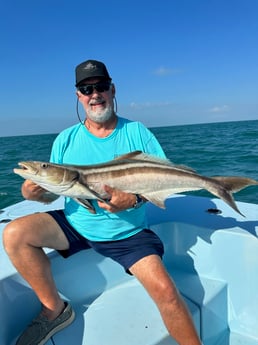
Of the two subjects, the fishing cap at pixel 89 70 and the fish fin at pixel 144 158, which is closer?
the fish fin at pixel 144 158

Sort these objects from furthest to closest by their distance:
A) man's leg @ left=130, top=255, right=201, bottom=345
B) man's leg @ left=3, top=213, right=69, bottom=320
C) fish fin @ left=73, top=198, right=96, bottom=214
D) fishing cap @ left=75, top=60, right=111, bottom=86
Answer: fishing cap @ left=75, top=60, right=111, bottom=86
man's leg @ left=3, top=213, right=69, bottom=320
fish fin @ left=73, top=198, right=96, bottom=214
man's leg @ left=130, top=255, right=201, bottom=345

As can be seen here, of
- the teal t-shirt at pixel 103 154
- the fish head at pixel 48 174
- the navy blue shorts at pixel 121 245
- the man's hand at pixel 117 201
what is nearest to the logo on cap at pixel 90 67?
the teal t-shirt at pixel 103 154

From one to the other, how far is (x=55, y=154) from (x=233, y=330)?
7.86 feet

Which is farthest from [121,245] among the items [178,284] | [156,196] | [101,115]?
[101,115]

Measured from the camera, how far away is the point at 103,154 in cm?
299

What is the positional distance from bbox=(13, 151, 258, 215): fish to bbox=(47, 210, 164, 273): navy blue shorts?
378mm

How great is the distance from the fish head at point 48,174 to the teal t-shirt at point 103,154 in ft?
1.54

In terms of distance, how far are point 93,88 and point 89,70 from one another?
162mm

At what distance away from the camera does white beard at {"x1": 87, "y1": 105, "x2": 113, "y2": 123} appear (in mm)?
3086

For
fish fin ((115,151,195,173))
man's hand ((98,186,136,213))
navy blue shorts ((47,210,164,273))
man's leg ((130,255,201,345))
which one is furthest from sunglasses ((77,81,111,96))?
man's leg ((130,255,201,345))

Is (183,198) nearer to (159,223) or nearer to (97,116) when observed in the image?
(159,223)

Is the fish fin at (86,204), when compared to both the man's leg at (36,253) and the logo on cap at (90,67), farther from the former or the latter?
the logo on cap at (90,67)

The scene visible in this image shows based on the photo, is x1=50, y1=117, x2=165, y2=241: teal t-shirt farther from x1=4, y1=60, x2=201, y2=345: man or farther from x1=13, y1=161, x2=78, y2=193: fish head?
x1=13, y1=161, x2=78, y2=193: fish head

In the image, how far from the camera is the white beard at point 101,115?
3.09 metres
